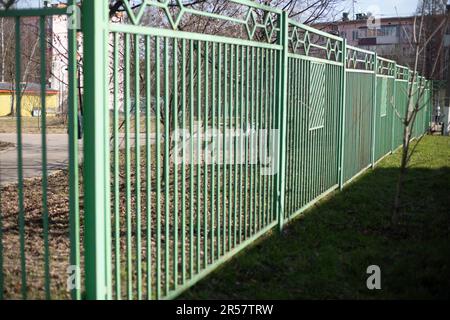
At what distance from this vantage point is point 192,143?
4.34 metres

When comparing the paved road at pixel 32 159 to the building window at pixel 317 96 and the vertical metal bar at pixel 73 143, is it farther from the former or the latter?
the vertical metal bar at pixel 73 143

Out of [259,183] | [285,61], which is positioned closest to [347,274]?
[259,183]

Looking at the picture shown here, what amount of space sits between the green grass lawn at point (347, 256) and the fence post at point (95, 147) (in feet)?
3.74

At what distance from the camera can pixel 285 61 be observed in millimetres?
5914

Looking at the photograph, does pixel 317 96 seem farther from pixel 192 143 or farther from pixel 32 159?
pixel 32 159

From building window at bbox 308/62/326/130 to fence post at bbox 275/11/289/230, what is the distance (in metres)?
1.10

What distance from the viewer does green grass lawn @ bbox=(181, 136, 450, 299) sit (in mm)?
4277

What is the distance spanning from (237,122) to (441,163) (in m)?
8.45

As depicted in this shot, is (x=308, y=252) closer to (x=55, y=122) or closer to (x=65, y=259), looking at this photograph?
(x=65, y=259)

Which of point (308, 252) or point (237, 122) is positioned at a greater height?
point (237, 122)

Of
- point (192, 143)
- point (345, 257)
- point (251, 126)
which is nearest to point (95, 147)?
point (192, 143)

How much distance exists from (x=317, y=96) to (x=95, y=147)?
4739 mm

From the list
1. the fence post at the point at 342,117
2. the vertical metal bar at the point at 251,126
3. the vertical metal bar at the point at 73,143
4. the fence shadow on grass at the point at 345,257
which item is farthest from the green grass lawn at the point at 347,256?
the vertical metal bar at the point at 73,143
